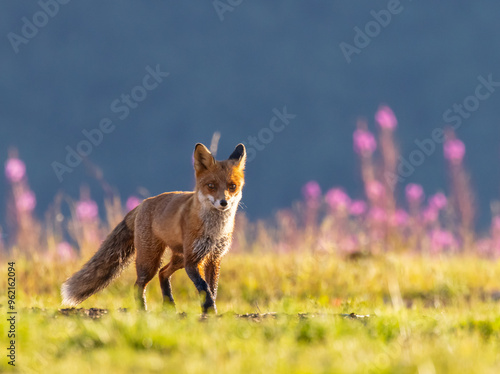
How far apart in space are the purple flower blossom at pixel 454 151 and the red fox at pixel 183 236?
7259mm

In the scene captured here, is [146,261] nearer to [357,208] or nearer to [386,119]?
[386,119]

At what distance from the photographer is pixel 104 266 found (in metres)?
7.77

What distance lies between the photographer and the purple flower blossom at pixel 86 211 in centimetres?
1266

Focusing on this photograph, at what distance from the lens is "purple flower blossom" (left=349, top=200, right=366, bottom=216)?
48.5 feet

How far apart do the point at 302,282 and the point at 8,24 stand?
118 m

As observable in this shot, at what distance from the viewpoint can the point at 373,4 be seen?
404 feet

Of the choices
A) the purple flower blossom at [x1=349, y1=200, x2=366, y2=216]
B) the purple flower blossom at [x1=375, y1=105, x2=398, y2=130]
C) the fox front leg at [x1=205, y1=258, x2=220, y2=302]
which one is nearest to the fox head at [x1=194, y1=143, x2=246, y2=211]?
the fox front leg at [x1=205, y1=258, x2=220, y2=302]

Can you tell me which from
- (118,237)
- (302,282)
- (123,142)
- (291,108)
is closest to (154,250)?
(118,237)

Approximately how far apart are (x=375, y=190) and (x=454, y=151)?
1.63 m

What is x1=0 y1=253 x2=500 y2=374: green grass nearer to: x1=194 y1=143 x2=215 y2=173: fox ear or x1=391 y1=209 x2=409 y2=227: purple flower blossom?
x1=194 y1=143 x2=215 y2=173: fox ear

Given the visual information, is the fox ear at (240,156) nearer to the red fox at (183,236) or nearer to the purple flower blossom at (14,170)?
the red fox at (183,236)

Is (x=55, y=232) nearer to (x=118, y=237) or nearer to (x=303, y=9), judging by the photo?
(x=118, y=237)

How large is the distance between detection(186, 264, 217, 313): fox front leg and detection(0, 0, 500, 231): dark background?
68064 millimetres

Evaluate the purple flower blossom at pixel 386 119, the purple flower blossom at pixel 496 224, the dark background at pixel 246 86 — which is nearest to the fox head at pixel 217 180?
the purple flower blossom at pixel 386 119
